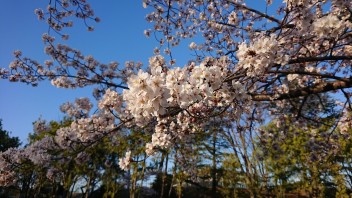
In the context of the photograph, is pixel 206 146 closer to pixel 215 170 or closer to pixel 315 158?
pixel 215 170

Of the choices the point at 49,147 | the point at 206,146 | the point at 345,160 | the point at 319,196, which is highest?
the point at 206,146

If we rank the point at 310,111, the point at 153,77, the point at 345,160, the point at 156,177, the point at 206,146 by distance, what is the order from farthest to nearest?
the point at 156,177 < the point at 206,146 < the point at 345,160 < the point at 310,111 < the point at 153,77

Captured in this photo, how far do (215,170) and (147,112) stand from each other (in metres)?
22.0

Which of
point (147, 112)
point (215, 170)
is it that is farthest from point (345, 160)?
point (147, 112)

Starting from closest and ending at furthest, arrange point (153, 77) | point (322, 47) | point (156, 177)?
point (153, 77) → point (322, 47) → point (156, 177)

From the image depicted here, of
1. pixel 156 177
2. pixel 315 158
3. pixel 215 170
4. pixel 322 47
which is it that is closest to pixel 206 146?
pixel 215 170

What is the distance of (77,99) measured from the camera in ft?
23.5

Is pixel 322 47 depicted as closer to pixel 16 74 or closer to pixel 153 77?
pixel 153 77

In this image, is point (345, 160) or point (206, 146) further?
point (206, 146)

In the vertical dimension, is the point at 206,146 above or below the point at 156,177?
above

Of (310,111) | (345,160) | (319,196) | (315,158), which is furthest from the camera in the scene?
A: (345,160)

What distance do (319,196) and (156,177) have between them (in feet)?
46.8

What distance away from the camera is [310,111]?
800 cm

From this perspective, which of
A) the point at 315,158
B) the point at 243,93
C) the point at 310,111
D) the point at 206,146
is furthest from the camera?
the point at 206,146
